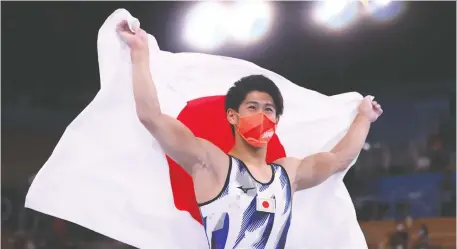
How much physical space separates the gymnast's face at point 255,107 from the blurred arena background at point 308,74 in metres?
1.08

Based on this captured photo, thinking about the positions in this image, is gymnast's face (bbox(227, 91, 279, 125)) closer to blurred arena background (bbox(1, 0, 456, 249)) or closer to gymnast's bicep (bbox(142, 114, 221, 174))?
gymnast's bicep (bbox(142, 114, 221, 174))

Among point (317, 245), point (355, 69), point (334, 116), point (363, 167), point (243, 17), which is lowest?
point (317, 245)

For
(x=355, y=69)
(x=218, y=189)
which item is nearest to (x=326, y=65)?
(x=355, y=69)

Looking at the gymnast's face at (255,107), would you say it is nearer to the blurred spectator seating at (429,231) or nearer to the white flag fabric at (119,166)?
the white flag fabric at (119,166)

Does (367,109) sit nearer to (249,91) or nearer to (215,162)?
(249,91)

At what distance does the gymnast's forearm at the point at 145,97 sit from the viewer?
6.98 feet

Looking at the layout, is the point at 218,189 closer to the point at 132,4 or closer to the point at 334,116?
the point at 334,116

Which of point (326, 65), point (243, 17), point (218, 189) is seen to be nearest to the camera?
point (218, 189)

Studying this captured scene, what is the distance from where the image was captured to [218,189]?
2.20m

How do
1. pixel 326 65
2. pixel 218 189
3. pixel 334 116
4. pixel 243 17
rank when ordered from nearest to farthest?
pixel 218 189, pixel 334 116, pixel 243 17, pixel 326 65

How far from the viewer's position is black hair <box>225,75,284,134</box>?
7.57 ft

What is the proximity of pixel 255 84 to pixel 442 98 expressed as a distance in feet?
Result: 6.07

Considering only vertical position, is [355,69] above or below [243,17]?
below

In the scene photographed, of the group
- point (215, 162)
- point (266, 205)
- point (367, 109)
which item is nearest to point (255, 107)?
point (215, 162)
